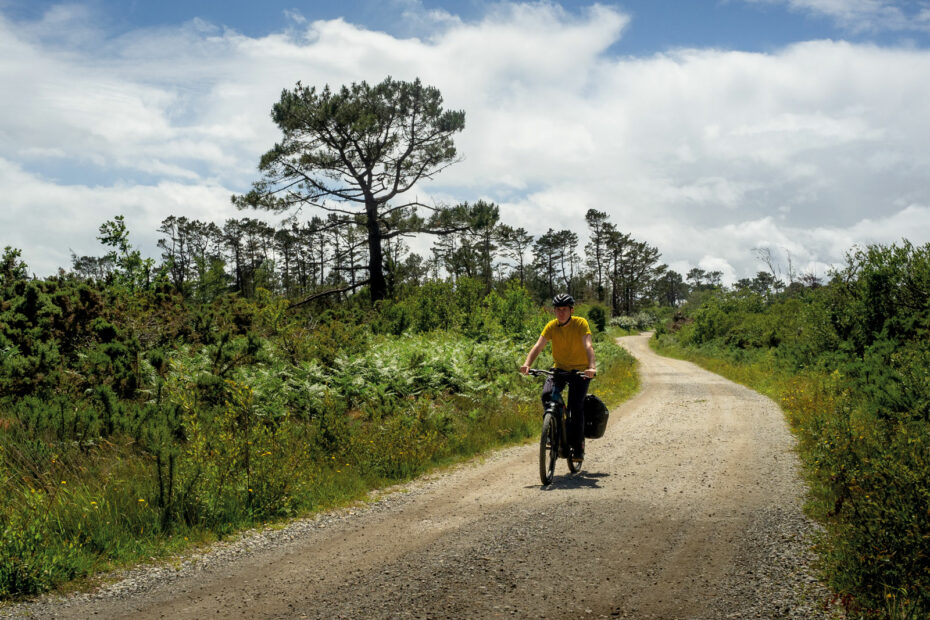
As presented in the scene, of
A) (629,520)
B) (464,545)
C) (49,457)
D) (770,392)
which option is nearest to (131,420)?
(49,457)

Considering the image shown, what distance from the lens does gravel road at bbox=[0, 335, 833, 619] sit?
4043 millimetres

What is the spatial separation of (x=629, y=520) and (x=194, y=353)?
9217mm

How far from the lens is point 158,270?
700 inches

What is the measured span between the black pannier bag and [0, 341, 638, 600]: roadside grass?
7.69ft

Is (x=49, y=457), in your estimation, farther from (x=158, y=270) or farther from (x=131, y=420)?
(x=158, y=270)

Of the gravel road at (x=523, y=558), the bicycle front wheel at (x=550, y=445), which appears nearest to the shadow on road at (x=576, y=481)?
the gravel road at (x=523, y=558)

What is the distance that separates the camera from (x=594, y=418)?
25.9 feet

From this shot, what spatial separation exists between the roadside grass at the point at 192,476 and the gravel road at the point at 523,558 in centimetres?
39

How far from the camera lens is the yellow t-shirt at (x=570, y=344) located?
7.39 metres

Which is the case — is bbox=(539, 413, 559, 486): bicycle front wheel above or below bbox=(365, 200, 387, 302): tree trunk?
below

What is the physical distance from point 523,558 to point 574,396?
308 centimetres

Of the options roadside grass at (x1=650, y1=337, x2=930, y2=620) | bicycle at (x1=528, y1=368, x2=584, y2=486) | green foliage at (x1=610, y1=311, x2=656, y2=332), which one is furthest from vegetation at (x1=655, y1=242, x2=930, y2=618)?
green foliage at (x1=610, y1=311, x2=656, y2=332)

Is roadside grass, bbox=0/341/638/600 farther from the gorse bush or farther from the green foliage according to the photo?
the green foliage

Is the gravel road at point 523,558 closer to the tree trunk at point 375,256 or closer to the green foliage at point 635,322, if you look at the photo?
the tree trunk at point 375,256
